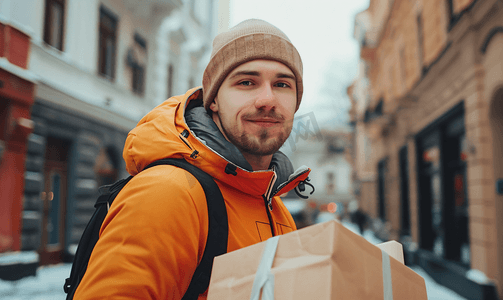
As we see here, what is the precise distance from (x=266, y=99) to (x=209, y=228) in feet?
1.78

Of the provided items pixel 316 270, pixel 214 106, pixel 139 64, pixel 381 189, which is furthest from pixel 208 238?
pixel 381 189

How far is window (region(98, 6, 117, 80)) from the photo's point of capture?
10.2 meters

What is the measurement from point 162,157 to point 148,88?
12.0 m

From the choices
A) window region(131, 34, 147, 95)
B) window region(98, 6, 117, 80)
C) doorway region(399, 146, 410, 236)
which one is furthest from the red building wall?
doorway region(399, 146, 410, 236)

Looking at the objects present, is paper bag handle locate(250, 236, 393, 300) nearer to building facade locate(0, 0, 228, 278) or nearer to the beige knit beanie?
the beige knit beanie

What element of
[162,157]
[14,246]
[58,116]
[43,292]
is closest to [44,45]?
[58,116]

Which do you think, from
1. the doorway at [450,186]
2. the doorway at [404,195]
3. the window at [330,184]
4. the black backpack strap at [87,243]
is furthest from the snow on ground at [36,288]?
the window at [330,184]

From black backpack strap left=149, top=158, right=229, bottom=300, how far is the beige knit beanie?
470mm

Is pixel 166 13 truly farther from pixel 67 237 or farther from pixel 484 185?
pixel 484 185

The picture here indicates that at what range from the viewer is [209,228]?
1.27 metres

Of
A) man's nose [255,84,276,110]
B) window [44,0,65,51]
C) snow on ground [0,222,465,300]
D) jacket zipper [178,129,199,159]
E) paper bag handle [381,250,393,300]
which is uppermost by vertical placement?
window [44,0,65,51]

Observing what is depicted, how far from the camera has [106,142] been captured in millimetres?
10336

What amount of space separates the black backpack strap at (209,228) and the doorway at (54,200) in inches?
317

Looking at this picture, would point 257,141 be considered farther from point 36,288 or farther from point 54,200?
point 54,200
